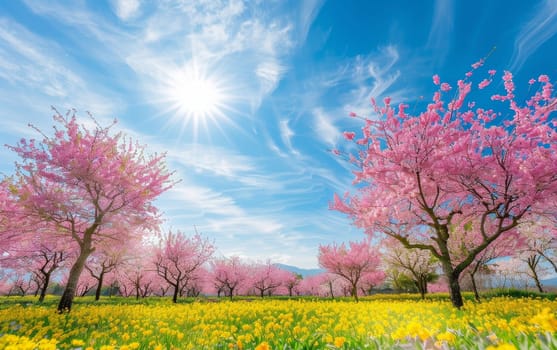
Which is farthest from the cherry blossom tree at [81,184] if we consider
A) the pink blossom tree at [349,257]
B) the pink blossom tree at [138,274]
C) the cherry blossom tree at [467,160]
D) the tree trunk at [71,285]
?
the pink blossom tree at [349,257]

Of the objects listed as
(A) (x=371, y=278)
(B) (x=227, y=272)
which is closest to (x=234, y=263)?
(B) (x=227, y=272)

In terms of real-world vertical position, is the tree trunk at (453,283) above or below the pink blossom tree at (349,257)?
below

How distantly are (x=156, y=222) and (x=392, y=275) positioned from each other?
48288 millimetres

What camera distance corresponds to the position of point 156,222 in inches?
526

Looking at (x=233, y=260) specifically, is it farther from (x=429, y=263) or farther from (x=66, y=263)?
(x=429, y=263)

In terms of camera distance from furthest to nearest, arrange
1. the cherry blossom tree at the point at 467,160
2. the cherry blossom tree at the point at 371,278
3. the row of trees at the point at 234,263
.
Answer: the cherry blossom tree at the point at 371,278 < the row of trees at the point at 234,263 < the cherry blossom tree at the point at 467,160

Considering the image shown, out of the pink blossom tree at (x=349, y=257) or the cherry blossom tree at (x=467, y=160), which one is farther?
the pink blossom tree at (x=349, y=257)

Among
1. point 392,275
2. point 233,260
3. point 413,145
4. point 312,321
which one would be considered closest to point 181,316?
point 312,321

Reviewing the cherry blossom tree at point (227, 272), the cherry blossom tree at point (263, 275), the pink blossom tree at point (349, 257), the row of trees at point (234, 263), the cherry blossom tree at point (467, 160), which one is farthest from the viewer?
the cherry blossom tree at point (263, 275)

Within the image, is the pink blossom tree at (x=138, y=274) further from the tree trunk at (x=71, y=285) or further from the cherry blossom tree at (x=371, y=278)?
the cherry blossom tree at (x=371, y=278)

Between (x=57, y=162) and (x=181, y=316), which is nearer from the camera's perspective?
(x=181, y=316)

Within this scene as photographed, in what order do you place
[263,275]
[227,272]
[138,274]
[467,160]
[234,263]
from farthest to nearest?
[263,275], [234,263], [227,272], [138,274], [467,160]

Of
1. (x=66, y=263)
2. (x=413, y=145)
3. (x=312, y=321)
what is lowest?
(x=312, y=321)

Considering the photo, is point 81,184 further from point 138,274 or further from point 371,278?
point 371,278
